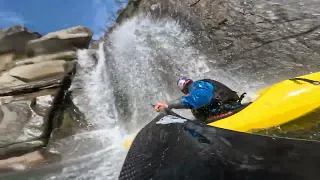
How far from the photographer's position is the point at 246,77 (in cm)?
783

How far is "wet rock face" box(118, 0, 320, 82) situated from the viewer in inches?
299

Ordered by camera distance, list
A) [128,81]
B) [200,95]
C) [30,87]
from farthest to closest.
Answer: [128,81]
[30,87]
[200,95]

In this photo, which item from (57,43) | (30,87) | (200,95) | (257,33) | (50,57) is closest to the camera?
(200,95)

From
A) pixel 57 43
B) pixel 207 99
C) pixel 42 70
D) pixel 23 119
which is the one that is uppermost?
pixel 57 43

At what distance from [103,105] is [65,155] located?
68.2 inches

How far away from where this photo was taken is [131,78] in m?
8.91

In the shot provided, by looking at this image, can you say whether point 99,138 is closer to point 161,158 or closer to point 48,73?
point 48,73

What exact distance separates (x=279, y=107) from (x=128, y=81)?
5070mm

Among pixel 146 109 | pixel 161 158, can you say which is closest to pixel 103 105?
pixel 146 109

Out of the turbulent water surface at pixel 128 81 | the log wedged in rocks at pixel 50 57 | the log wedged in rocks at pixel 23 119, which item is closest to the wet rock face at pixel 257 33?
the turbulent water surface at pixel 128 81

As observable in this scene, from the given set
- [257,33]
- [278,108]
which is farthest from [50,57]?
[278,108]

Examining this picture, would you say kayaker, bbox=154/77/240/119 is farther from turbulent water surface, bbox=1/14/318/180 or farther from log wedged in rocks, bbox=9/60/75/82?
log wedged in rocks, bbox=9/60/75/82

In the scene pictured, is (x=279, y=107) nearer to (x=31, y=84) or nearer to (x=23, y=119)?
(x=23, y=119)

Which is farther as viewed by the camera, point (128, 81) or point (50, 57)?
point (50, 57)
